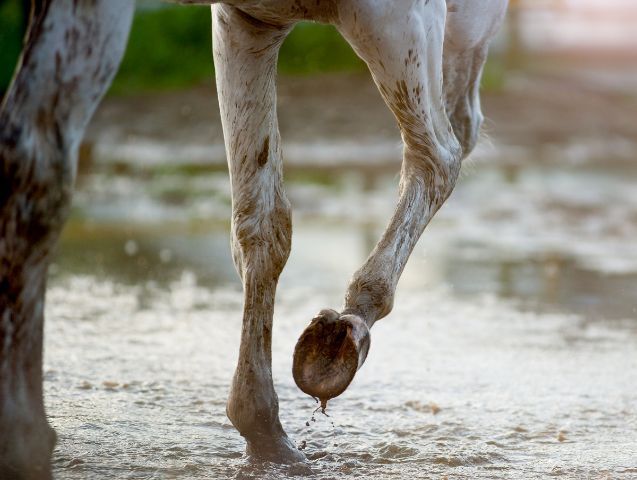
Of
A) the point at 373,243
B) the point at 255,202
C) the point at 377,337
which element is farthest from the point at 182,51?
the point at 255,202

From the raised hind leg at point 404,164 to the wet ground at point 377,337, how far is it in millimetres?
439

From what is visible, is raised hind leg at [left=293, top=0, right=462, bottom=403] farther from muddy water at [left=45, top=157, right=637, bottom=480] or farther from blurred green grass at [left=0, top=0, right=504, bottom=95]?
blurred green grass at [left=0, top=0, right=504, bottom=95]

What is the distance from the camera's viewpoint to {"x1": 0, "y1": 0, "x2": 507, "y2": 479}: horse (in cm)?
269

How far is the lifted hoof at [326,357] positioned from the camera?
120 inches

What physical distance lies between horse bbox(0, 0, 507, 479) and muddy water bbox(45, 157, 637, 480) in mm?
378

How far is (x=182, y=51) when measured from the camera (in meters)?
16.6

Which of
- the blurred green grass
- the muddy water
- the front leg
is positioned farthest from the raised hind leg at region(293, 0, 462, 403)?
the blurred green grass

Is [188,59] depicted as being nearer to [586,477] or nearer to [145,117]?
[145,117]

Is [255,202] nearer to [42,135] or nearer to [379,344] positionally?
[42,135]

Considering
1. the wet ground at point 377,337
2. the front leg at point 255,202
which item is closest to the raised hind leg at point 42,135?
the wet ground at point 377,337

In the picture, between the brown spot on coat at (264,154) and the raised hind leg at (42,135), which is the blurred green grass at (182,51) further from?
the raised hind leg at (42,135)

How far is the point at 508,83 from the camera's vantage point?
52.7 feet

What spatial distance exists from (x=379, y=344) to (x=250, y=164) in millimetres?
1800

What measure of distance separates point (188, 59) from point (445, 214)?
8063 millimetres
